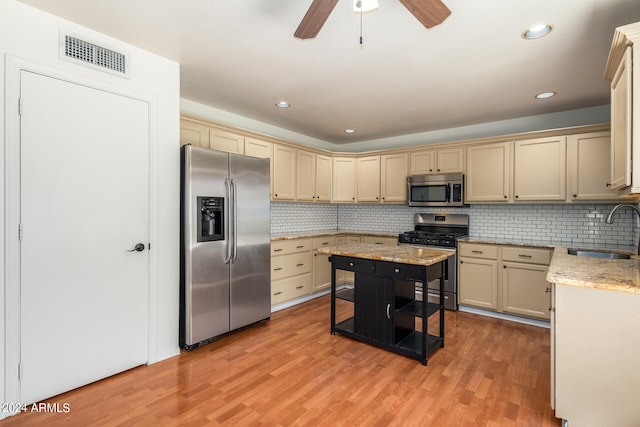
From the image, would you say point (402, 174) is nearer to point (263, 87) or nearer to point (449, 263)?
point (449, 263)

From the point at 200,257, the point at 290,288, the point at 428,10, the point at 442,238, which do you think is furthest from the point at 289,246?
the point at 428,10

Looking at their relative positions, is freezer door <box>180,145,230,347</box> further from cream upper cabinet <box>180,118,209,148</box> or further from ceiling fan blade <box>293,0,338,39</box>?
ceiling fan blade <box>293,0,338,39</box>

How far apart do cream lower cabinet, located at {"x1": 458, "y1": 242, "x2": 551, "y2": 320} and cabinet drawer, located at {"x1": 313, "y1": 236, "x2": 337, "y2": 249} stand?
73.6 inches

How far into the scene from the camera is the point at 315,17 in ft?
5.42

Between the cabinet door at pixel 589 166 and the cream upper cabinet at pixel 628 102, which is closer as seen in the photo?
the cream upper cabinet at pixel 628 102

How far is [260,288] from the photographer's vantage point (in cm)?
361

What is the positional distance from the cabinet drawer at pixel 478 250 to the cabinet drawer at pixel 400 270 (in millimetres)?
1747

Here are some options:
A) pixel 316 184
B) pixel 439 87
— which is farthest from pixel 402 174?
pixel 439 87

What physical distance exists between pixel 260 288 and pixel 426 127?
3.34 metres

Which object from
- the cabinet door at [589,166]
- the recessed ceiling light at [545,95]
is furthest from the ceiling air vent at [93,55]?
the cabinet door at [589,166]

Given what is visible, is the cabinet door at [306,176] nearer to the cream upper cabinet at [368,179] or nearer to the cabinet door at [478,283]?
the cream upper cabinet at [368,179]

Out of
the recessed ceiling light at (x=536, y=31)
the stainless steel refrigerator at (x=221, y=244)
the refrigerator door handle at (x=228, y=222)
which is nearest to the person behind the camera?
the recessed ceiling light at (x=536, y=31)

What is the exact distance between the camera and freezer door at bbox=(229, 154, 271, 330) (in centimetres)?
334

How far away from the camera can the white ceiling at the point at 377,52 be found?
2076 millimetres
